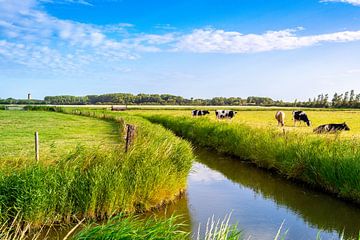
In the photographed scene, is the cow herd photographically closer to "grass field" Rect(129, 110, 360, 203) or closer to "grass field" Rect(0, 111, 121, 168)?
"grass field" Rect(129, 110, 360, 203)

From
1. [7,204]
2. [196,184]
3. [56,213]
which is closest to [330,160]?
[196,184]

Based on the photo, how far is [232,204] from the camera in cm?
1077

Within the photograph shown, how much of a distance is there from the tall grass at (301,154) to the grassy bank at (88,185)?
4811 mm

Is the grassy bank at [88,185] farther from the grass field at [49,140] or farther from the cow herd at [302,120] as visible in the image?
the cow herd at [302,120]

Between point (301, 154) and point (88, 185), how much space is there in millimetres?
8123

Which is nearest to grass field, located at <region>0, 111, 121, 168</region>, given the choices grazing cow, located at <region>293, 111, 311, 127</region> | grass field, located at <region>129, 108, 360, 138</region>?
grass field, located at <region>129, 108, 360, 138</region>

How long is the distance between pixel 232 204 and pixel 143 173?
287cm

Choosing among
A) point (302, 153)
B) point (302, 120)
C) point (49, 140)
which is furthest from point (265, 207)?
point (302, 120)

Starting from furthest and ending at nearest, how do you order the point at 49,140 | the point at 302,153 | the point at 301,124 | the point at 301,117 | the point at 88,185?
1. the point at 301,124
2. the point at 301,117
3. the point at 49,140
4. the point at 302,153
5. the point at 88,185

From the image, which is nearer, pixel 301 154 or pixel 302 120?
pixel 301 154

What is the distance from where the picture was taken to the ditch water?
8836 mm

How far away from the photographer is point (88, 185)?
870 centimetres

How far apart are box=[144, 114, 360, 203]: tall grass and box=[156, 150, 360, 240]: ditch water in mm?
463

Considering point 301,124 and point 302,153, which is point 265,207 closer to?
point 302,153
